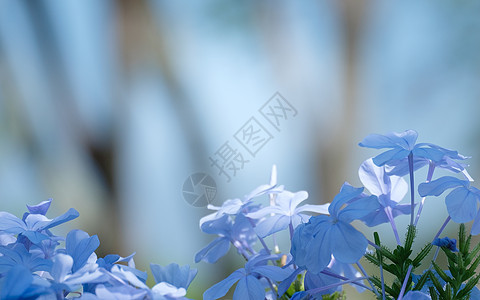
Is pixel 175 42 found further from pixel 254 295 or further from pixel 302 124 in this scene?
pixel 254 295

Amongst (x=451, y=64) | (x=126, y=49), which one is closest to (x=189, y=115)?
(x=126, y=49)

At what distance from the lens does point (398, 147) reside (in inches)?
12.0

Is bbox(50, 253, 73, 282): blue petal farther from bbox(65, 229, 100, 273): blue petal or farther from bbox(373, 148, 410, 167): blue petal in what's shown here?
bbox(373, 148, 410, 167): blue petal

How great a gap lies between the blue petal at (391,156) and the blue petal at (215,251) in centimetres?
14

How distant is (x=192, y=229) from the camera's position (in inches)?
77.2

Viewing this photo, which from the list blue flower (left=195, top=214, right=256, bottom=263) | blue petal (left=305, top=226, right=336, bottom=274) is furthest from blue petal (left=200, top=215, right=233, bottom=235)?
blue petal (left=305, top=226, right=336, bottom=274)

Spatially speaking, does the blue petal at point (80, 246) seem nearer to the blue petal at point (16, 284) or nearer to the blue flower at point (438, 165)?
the blue petal at point (16, 284)

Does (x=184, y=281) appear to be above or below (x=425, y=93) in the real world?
above

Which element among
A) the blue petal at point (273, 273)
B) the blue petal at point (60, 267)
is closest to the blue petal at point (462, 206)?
the blue petal at point (273, 273)

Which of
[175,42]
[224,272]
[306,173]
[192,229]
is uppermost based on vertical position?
[175,42]

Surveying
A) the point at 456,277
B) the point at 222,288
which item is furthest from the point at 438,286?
the point at 222,288

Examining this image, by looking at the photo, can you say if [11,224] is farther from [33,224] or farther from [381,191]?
[381,191]

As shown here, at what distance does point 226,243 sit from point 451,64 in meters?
A: 2.11

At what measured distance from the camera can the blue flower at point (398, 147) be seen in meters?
0.29
